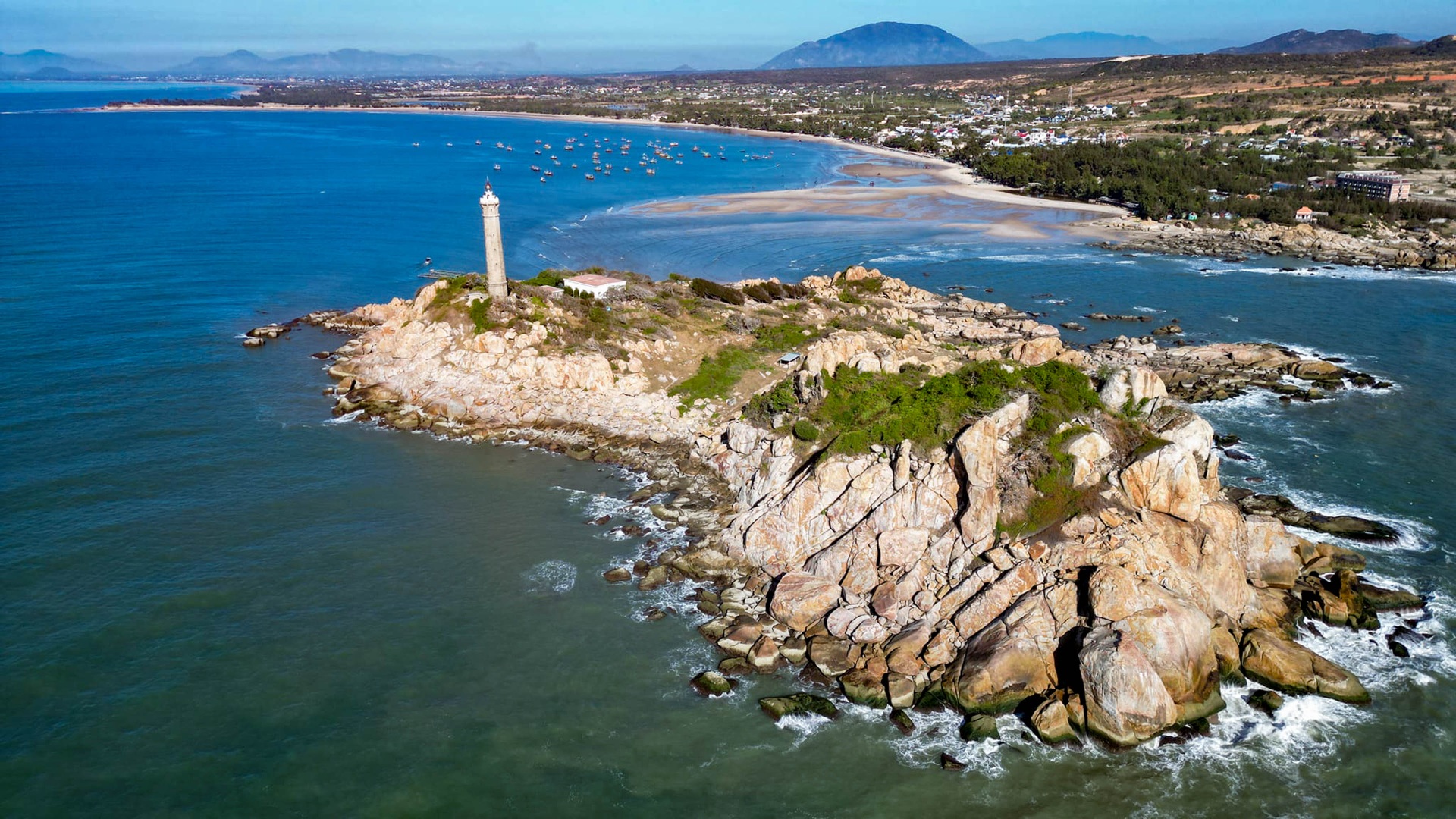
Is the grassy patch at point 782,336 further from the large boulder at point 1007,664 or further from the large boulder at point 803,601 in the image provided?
the large boulder at point 1007,664

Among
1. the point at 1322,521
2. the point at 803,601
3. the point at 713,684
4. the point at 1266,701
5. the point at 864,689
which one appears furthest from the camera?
the point at 1322,521

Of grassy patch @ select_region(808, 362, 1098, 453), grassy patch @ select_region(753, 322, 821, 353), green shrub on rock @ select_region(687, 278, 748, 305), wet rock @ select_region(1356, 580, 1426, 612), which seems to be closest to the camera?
wet rock @ select_region(1356, 580, 1426, 612)

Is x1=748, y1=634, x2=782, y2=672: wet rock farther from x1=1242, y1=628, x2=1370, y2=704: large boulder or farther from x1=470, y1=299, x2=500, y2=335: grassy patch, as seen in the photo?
x1=470, y1=299, x2=500, y2=335: grassy patch

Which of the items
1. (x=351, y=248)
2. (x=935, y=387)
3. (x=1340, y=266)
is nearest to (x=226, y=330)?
(x=351, y=248)

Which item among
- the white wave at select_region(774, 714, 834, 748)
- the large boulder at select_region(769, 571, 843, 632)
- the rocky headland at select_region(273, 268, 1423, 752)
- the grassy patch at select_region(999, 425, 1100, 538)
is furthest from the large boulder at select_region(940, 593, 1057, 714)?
the large boulder at select_region(769, 571, 843, 632)

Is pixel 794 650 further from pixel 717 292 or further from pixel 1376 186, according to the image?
pixel 1376 186

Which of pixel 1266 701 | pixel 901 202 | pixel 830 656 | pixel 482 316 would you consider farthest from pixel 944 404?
pixel 901 202

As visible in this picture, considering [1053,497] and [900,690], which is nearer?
[900,690]

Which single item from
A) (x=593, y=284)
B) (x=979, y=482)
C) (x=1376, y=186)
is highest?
(x=1376, y=186)
